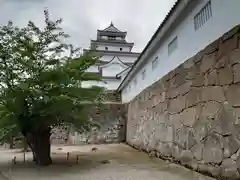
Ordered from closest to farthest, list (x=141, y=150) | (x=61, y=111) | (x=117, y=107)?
(x=61, y=111)
(x=141, y=150)
(x=117, y=107)

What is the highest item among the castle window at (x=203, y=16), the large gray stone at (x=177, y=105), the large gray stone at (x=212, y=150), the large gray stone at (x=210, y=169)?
the castle window at (x=203, y=16)

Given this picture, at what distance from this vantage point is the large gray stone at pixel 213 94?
13.4 ft

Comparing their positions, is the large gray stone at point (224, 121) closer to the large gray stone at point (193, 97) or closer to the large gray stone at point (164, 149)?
the large gray stone at point (193, 97)

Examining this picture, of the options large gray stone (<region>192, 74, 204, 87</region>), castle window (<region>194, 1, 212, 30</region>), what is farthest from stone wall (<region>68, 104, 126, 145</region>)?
large gray stone (<region>192, 74, 204, 87</region>)

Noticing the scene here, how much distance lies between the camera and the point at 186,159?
5.32 meters

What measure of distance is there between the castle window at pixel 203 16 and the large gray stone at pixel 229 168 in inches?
102

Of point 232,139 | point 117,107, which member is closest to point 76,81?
point 232,139

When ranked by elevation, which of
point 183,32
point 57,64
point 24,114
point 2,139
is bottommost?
point 2,139

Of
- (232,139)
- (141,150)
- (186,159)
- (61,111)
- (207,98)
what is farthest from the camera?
(141,150)

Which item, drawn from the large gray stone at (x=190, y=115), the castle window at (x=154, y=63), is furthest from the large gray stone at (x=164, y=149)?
the castle window at (x=154, y=63)

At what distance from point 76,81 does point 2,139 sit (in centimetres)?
198

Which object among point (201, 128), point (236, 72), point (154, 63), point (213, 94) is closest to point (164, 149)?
point (201, 128)

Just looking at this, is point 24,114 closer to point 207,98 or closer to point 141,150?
point 207,98

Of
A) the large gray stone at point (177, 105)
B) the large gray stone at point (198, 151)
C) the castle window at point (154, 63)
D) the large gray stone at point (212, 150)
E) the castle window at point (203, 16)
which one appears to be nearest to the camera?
the large gray stone at point (212, 150)
